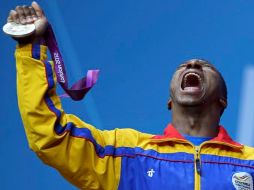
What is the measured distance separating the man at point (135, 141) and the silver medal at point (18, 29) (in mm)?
20

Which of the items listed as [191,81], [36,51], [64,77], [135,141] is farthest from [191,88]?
[36,51]

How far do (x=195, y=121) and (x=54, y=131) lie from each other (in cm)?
59

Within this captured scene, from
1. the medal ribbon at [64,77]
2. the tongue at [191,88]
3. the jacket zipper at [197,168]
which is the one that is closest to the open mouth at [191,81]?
the tongue at [191,88]

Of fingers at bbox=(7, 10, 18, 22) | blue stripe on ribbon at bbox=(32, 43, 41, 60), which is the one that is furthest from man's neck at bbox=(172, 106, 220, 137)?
fingers at bbox=(7, 10, 18, 22)

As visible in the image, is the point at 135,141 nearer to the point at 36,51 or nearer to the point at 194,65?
the point at 194,65

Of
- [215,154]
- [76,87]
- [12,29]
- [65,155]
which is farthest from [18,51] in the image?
[215,154]

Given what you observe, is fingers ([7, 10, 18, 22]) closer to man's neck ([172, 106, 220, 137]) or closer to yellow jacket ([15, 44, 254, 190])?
yellow jacket ([15, 44, 254, 190])

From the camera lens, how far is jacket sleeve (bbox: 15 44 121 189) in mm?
2287

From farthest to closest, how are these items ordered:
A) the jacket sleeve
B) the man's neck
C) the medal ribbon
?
the man's neck < the medal ribbon < the jacket sleeve

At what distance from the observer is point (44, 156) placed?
2365 millimetres

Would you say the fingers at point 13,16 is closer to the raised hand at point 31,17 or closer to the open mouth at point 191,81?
the raised hand at point 31,17

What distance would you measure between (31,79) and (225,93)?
0.86 meters

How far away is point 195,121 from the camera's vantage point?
2.63 m

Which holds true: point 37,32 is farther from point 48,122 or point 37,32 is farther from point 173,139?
point 173,139
